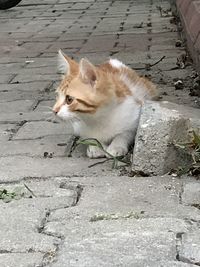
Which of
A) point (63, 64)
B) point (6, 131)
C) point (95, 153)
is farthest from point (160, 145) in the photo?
point (6, 131)

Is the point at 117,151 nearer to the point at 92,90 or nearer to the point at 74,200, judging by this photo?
the point at 92,90

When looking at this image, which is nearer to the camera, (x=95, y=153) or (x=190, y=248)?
(x=190, y=248)

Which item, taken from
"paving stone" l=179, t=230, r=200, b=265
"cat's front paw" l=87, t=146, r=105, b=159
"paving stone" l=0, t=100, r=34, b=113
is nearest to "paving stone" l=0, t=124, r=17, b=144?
"paving stone" l=0, t=100, r=34, b=113

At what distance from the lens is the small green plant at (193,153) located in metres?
3.13

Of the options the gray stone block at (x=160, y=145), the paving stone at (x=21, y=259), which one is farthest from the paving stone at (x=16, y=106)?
the paving stone at (x=21, y=259)

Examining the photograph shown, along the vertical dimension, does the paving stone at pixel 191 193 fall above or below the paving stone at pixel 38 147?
above

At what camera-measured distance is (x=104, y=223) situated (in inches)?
102

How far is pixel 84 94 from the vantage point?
11.3ft

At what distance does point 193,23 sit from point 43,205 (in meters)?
3.06

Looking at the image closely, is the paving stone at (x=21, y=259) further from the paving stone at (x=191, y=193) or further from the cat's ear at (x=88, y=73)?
the cat's ear at (x=88, y=73)

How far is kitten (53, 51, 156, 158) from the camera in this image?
345 cm

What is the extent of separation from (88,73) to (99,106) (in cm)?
18

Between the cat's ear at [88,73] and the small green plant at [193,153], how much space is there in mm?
609

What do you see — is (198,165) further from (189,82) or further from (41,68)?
(41,68)
